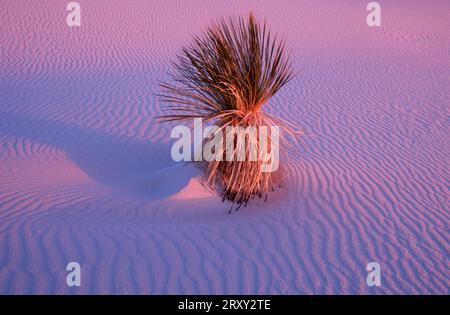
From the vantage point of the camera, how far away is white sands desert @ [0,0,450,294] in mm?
3949

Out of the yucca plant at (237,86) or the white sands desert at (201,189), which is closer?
the white sands desert at (201,189)

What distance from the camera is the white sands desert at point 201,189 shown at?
3949mm

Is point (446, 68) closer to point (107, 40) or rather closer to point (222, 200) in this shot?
point (222, 200)

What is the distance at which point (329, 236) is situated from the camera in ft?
15.0

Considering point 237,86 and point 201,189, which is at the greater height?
point 237,86

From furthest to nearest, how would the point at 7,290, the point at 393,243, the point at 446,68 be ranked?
1. the point at 446,68
2. the point at 393,243
3. the point at 7,290

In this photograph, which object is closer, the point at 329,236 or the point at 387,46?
the point at 329,236

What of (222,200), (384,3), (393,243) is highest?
(384,3)

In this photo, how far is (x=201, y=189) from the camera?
529cm

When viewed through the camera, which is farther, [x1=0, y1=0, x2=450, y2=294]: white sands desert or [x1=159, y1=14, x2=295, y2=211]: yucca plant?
[x1=159, y1=14, x2=295, y2=211]: yucca plant

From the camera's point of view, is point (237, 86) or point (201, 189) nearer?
point (237, 86)
